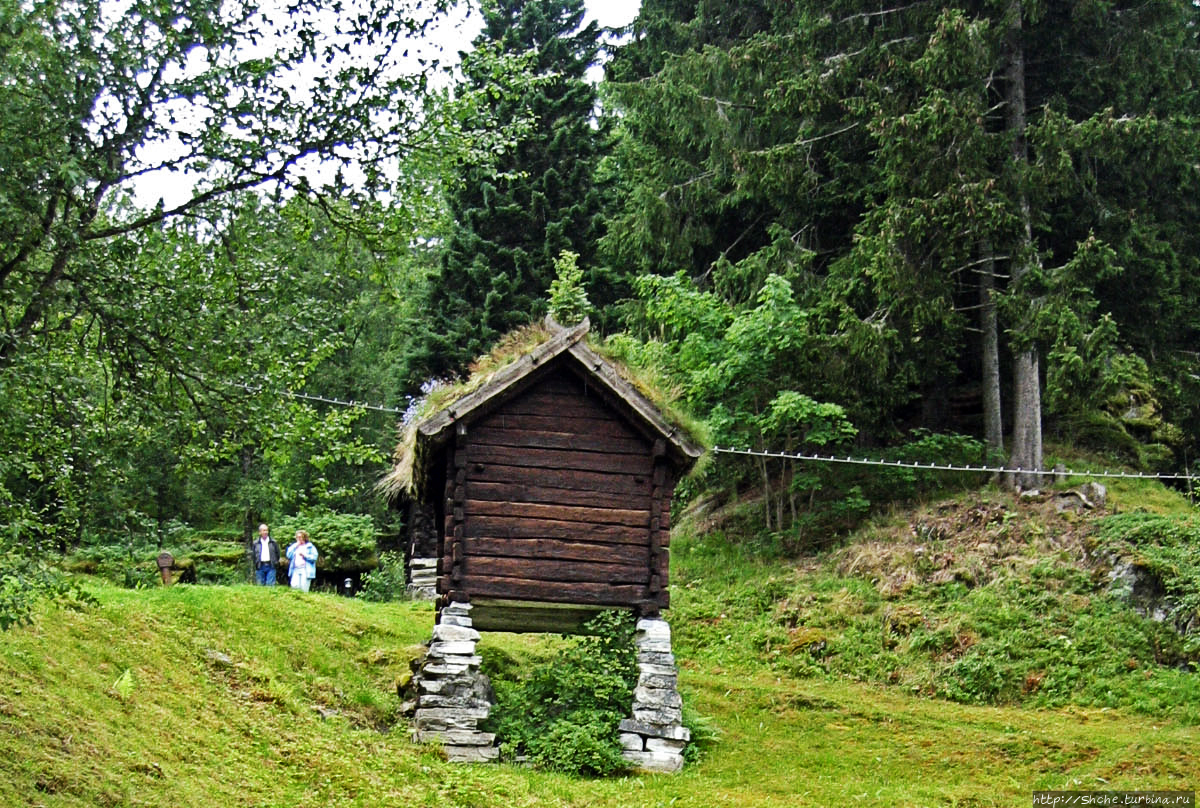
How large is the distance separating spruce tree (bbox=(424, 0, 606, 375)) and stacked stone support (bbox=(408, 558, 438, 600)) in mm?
5476

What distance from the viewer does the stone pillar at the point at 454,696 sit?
582 inches

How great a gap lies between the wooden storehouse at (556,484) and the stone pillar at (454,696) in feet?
1.74

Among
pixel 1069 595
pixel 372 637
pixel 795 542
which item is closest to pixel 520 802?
pixel 372 637

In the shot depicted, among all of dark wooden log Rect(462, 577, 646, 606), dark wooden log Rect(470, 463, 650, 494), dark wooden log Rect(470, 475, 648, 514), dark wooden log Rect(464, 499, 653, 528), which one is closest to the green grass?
dark wooden log Rect(462, 577, 646, 606)

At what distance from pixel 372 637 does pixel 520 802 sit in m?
7.61

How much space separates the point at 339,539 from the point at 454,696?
1581 centimetres

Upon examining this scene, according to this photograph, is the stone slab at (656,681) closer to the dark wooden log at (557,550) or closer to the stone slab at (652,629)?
the stone slab at (652,629)

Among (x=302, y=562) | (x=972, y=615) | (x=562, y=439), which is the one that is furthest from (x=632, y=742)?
(x=302, y=562)

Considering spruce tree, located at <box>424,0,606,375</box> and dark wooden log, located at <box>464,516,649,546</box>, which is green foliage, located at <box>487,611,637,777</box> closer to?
dark wooden log, located at <box>464,516,649,546</box>

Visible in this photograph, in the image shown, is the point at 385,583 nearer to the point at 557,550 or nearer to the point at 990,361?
the point at 557,550

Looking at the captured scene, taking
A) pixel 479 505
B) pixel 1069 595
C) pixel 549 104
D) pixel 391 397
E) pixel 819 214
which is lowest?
pixel 1069 595

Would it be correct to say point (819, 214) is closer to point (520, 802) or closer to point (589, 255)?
point (589, 255)

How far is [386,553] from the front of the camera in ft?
108

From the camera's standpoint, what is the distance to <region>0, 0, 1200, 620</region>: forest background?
9391mm
